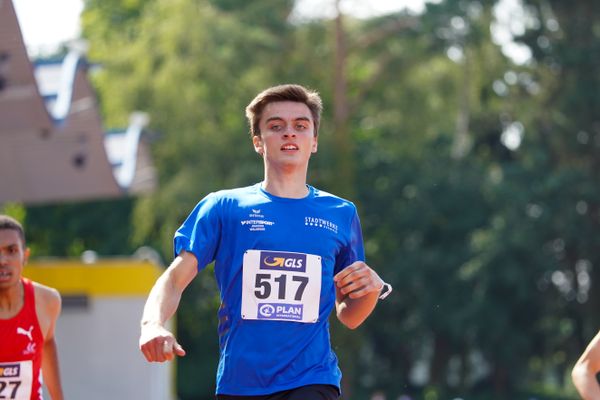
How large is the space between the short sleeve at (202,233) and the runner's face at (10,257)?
1926 mm

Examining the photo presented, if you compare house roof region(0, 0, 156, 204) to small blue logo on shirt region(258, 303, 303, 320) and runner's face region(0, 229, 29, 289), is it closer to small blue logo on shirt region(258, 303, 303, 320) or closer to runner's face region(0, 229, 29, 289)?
runner's face region(0, 229, 29, 289)

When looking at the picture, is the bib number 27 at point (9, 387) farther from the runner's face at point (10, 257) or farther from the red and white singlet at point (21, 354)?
the runner's face at point (10, 257)

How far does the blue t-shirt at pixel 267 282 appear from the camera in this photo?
18.1 ft

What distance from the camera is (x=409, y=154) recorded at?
44.9 meters

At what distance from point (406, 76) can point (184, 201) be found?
833 centimetres

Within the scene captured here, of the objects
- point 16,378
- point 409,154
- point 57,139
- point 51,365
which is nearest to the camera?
point 16,378

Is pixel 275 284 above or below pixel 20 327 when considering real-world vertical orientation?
above

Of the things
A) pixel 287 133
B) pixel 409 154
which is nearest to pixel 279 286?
pixel 287 133

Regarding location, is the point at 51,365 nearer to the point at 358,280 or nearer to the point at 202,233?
the point at 202,233

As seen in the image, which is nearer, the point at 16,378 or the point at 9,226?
the point at 16,378

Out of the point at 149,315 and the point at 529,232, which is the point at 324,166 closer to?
the point at 529,232

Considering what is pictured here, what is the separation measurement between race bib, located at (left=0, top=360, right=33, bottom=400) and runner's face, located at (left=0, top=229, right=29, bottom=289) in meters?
0.40

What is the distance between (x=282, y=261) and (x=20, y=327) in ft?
7.11

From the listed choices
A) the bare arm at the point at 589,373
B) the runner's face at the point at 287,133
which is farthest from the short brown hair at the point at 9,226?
the bare arm at the point at 589,373
